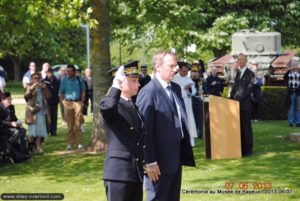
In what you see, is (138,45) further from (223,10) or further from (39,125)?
(39,125)

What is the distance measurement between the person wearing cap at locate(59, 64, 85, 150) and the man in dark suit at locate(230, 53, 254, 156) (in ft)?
11.8

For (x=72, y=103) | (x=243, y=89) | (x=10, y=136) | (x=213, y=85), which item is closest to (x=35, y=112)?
(x=72, y=103)

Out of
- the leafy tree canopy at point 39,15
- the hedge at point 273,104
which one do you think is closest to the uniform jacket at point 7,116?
the leafy tree canopy at point 39,15

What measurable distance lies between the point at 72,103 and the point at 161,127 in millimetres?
8232

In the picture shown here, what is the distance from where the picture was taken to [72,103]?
1452 cm

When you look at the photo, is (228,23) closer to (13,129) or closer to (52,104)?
(52,104)

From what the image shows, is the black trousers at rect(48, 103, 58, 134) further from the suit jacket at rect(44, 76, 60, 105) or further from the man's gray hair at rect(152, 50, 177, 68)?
the man's gray hair at rect(152, 50, 177, 68)

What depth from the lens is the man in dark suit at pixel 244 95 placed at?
42.3 feet

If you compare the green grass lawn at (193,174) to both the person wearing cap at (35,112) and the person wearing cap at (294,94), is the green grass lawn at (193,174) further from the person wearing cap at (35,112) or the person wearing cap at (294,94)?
the person wearing cap at (294,94)

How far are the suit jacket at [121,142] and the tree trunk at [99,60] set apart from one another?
7.83 meters

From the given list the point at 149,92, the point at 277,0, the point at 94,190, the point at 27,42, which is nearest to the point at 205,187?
the point at 94,190

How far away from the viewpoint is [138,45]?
1405 inches

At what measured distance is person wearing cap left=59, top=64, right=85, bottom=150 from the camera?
1452 cm

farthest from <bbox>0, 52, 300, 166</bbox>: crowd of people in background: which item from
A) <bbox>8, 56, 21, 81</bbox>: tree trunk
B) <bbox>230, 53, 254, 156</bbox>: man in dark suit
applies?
<bbox>8, 56, 21, 81</bbox>: tree trunk
